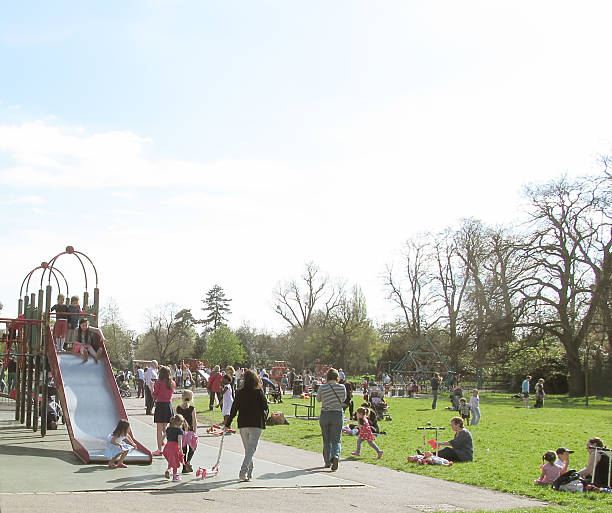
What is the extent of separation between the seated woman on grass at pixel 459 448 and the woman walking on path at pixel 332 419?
2713 millimetres

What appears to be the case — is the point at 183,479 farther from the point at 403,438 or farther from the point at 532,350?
the point at 532,350

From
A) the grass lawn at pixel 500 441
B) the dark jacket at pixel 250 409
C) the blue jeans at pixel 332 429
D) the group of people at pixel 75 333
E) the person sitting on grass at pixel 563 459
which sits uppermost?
the group of people at pixel 75 333

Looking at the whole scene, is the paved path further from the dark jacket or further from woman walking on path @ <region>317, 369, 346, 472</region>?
the dark jacket

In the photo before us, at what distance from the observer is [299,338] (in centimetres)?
7531

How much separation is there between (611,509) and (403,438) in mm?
9430

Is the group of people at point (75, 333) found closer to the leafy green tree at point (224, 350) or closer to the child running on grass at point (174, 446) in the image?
the child running on grass at point (174, 446)

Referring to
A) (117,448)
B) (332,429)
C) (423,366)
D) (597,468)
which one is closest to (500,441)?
(597,468)

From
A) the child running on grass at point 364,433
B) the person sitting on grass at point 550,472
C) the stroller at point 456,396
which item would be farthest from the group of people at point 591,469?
the stroller at point 456,396

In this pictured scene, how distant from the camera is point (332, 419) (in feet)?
43.3

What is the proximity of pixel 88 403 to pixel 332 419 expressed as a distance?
18.4 ft

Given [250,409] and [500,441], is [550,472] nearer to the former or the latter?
[250,409]

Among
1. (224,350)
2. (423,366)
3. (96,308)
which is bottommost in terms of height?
(423,366)

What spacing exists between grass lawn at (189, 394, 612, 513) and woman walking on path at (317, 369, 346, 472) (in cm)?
147

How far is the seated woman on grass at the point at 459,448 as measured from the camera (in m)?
14.7
